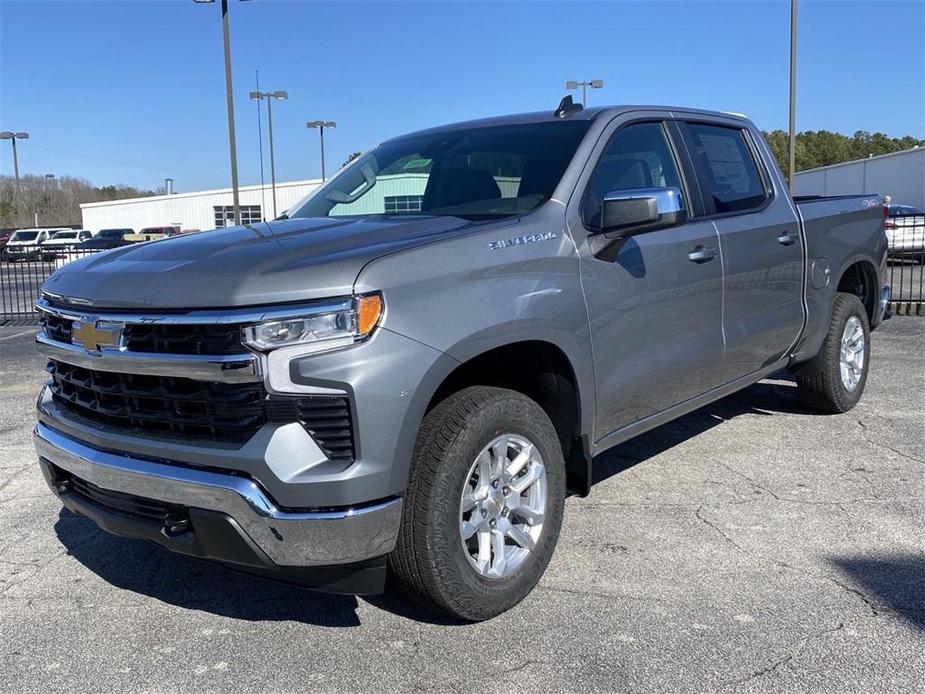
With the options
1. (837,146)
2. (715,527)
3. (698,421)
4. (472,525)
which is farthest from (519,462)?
(837,146)

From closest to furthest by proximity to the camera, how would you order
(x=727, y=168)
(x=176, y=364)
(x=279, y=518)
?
1. (x=279, y=518)
2. (x=176, y=364)
3. (x=727, y=168)

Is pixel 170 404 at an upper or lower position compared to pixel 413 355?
lower

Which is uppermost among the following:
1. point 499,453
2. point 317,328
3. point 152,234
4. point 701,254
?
point 152,234

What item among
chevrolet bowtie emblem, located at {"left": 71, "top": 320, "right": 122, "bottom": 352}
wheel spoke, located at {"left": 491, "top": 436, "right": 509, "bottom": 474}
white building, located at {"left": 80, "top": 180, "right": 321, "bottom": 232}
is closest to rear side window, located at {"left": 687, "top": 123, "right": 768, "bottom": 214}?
wheel spoke, located at {"left": 491, "top": 436, "right": 509, "bottom": 474}

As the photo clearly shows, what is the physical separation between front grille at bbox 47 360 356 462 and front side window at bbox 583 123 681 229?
1.56 meters

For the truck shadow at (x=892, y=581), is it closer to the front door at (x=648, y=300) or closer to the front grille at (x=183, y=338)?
the front door at (x=648, y=300)

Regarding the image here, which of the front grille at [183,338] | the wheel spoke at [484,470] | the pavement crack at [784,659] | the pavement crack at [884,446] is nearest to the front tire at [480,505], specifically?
the wheel spoke at [484,470]

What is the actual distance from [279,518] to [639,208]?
72.6 inches

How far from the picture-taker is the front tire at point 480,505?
283 cm

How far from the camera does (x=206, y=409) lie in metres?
2.71

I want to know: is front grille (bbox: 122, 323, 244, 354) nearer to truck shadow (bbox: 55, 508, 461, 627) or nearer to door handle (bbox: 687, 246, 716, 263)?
truck shadow (bbox: 55, 508, 461, 627)

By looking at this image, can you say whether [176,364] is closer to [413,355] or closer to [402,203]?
[413,355]

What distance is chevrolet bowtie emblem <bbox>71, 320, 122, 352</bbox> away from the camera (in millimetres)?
2854

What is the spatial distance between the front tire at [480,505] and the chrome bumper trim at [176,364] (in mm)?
648
